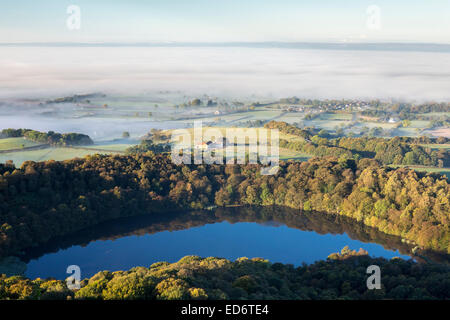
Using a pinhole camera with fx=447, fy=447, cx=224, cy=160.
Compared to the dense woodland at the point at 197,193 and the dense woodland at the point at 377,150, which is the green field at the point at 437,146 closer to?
the dense woodland at the point at 377,150

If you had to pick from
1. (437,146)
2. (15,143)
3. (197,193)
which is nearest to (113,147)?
(15,143)

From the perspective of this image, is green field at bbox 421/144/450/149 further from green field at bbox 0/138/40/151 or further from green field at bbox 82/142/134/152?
green field at bbox 0/138/40/151

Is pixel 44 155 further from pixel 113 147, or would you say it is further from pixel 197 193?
pixel 197 193
